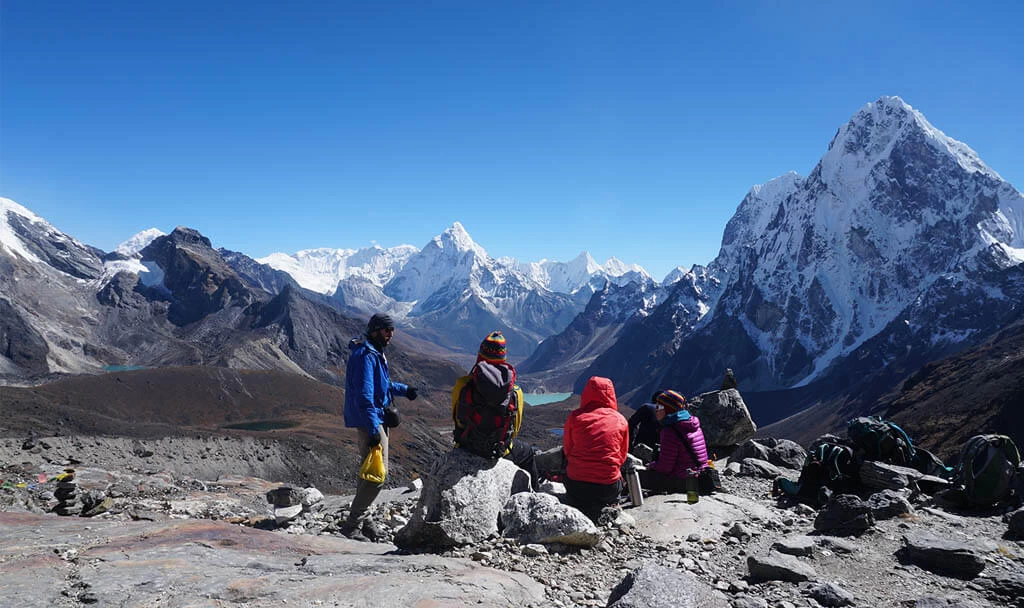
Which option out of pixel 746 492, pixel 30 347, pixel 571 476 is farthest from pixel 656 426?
pixel 30 347

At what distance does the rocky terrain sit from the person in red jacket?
465 mm

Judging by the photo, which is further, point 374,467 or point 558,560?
point 374,467

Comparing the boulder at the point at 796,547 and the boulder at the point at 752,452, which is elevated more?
the boulder at the point at 752,452

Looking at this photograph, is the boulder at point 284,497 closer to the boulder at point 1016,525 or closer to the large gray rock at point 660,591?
the large gray rock at point 660,591

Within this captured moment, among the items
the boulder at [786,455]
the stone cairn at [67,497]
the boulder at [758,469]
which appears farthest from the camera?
the boulder at [786,455]

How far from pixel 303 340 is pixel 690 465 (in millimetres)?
192626

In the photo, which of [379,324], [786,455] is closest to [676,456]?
[379,324]

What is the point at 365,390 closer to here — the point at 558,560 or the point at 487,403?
the point at 487,403

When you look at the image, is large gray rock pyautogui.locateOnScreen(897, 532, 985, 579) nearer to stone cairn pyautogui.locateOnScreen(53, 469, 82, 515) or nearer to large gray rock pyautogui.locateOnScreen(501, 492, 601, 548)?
large gray rock pyautogui.locateOnScreen(501, 492, 601, 548)

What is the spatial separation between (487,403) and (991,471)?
8840 mm

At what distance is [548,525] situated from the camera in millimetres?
7996

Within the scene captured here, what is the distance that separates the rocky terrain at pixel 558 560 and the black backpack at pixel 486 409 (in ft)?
4.43

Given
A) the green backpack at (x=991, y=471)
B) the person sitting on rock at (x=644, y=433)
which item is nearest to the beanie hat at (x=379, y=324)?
the person sitting on rock at (x=644, y=433)

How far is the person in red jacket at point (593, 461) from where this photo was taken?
8.98m
